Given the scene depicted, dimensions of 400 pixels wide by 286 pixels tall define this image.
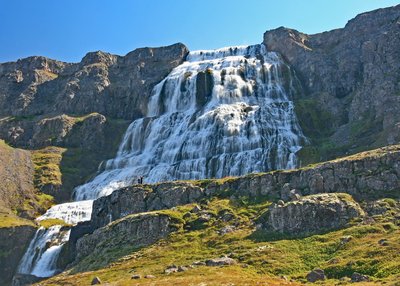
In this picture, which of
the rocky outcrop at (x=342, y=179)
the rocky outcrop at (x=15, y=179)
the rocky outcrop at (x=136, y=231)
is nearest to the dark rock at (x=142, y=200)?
the rocky outcrop at (x=342, y=179)

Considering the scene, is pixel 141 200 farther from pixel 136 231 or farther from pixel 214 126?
pixel 214 126

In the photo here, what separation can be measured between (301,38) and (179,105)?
60356 mm

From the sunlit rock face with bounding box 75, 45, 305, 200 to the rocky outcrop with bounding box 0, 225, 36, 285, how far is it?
2664 centimetres

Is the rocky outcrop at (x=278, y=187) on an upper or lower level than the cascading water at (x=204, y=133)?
lower

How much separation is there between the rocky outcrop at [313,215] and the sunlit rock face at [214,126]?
42.8m

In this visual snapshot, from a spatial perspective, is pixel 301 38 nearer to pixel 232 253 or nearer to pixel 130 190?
pixel 130 190

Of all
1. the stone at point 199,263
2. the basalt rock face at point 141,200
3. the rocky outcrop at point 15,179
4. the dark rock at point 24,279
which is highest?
the rocky outcrop at point 15,179

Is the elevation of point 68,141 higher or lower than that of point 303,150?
higher

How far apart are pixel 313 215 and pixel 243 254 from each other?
1255 cm

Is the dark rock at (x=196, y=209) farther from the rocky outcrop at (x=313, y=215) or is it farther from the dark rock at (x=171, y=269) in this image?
the dark rock at (x=171, y=269)

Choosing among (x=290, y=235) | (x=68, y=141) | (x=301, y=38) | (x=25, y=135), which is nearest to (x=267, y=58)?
(x=301, y=38)

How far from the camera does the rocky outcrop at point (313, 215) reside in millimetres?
68375

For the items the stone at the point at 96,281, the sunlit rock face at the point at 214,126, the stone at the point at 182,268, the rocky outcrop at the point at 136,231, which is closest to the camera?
the stone at the point at 182,268

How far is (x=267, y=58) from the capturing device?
7042 inches
